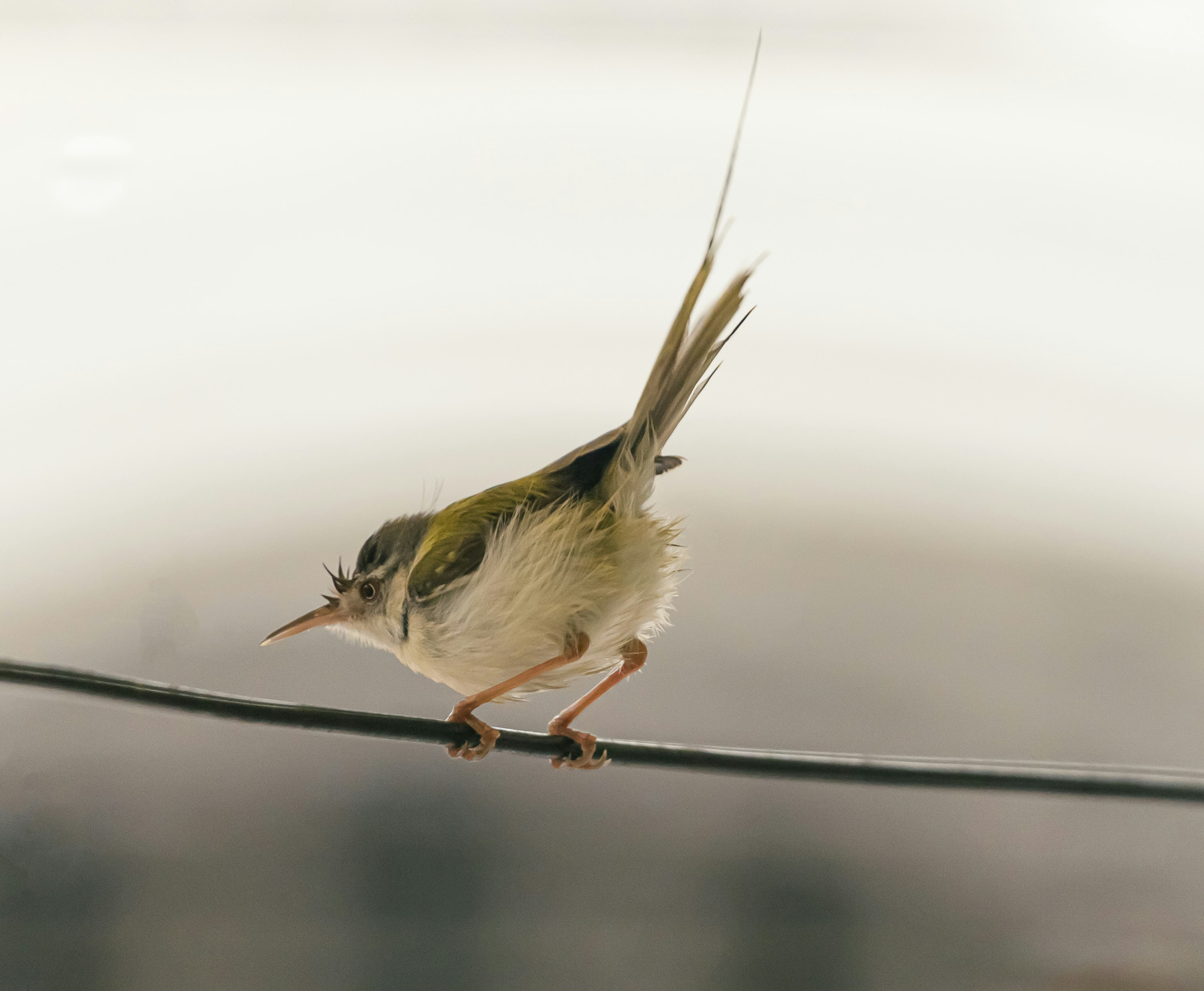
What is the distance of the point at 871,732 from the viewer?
166 centimetres

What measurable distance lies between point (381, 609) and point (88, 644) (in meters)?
0.97

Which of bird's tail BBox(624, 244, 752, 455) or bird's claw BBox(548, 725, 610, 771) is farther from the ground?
bird's tail BBox(624, 244, 752, 455)

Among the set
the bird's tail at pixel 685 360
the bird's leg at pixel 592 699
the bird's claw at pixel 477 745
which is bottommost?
the bird's claw at pixel 477 745

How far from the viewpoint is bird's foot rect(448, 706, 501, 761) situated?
0.54 metres

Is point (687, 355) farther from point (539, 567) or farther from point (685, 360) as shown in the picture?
point (539, 567)

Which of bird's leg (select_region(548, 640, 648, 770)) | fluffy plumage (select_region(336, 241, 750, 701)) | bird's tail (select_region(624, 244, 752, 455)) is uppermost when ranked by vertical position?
bird's tail (select_region(624, 244, 752, 455))

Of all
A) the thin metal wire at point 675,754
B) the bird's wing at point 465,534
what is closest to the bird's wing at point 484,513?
the bird's wing at point 465,534

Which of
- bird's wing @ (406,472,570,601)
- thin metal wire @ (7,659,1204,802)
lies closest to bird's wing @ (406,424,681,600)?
bird's wing @ (406,472,570,601)

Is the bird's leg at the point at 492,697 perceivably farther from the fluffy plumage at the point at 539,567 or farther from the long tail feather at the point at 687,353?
the long tail feather at the point at 687,353

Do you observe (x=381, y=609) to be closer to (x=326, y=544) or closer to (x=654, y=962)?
(x=326, y=544)

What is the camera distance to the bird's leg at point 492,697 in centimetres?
54

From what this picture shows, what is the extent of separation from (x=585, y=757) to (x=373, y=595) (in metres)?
0.19

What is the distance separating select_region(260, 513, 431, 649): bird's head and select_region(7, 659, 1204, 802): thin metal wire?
0.32ft

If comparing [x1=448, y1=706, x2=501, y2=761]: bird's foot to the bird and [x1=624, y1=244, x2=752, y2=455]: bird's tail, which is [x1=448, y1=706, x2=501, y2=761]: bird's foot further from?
[x1=624, y1=244, x2=752, y2=455]: bird's tail
